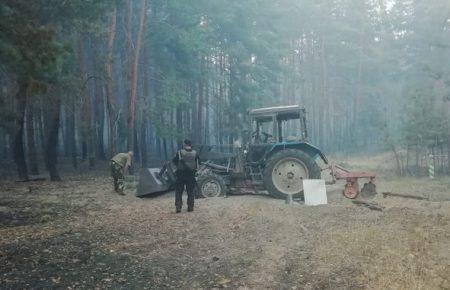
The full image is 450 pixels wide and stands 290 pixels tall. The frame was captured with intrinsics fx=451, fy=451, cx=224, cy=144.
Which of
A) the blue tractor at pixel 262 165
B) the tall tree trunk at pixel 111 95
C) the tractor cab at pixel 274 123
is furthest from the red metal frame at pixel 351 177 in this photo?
the tall tree trunk at pixel 111 95

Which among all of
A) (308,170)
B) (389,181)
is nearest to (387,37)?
(389,181)

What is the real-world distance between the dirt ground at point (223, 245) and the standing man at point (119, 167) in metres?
1.61

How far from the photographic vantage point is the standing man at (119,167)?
14.4 m

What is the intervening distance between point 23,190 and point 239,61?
1914cm

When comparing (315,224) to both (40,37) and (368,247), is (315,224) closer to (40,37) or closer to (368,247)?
(368,247)

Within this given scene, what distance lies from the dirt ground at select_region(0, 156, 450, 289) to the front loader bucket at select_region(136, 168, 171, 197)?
809mm

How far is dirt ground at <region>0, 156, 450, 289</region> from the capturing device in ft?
21.0

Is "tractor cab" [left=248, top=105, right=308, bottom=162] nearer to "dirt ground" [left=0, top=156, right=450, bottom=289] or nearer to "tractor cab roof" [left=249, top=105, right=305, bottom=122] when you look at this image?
"tractor cab roof" [left=249, top=105, right=305, bottom=122]

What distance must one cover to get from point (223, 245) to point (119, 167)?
7.13m

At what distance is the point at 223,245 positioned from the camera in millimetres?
8320

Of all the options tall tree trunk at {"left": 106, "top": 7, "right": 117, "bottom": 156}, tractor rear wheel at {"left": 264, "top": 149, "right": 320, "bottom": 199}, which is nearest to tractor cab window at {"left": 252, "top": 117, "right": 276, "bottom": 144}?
tractor rear wheel at {"left": 264, "top": 149, "right": 320, "bottom": 199}

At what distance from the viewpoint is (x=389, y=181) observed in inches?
806

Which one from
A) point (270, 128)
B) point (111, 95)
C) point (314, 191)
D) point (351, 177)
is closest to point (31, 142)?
point (111, 95)

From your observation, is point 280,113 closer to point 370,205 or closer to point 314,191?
point 314,191
